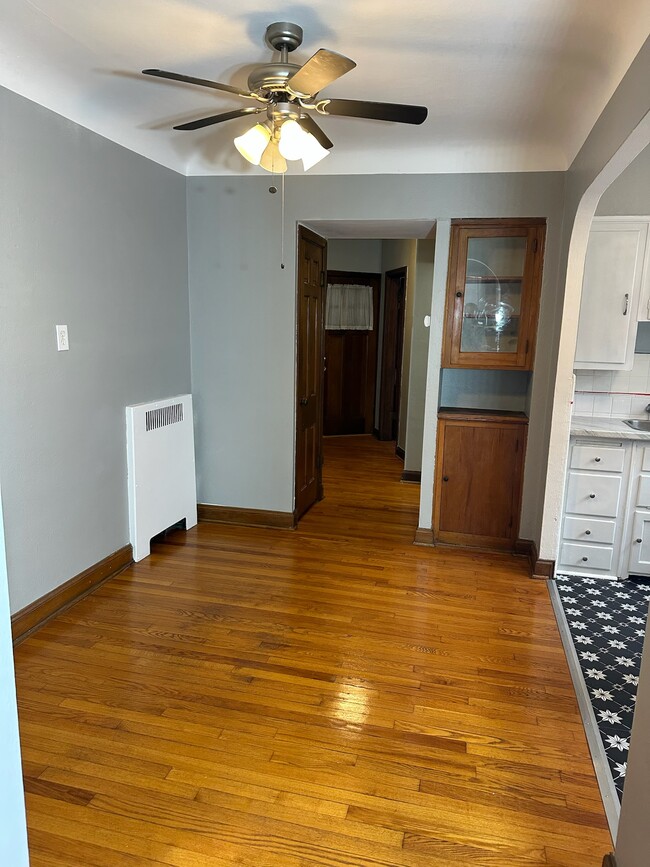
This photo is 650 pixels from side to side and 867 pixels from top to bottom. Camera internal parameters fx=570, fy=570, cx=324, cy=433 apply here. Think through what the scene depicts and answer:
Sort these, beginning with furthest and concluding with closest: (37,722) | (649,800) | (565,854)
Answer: (37,722), (565,854), (649,800)

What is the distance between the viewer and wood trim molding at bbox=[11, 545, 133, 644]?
104 inches

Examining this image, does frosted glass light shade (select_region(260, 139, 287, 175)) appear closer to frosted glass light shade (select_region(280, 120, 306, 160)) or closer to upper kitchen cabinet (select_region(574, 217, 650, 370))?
frosted glass light shade (select_region(280, 120, 306, 160))

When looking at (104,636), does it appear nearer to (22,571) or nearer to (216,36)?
(22,571)

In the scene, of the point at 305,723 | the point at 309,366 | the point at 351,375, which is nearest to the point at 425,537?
the point at 309,366

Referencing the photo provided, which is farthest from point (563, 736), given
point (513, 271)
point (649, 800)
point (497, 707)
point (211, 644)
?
point (513, 271)

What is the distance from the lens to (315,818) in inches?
68.6

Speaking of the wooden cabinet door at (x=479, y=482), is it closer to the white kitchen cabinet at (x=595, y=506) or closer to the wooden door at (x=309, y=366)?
the white kitchen cabinet at (x=595, y=506)

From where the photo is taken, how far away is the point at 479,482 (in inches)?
151

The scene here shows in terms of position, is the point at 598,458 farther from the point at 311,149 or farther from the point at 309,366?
the point at 311,149

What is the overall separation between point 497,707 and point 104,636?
1789mm

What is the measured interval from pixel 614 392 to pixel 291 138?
2.77 metres

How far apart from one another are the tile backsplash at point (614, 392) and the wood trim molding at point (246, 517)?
217 centimetres

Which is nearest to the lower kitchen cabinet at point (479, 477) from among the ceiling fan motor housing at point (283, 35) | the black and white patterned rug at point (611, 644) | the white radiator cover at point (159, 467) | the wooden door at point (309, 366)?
the black and white patterned rug at point (611, 644)

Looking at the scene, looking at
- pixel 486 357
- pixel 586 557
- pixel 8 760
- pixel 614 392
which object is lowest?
pixel 586 557
